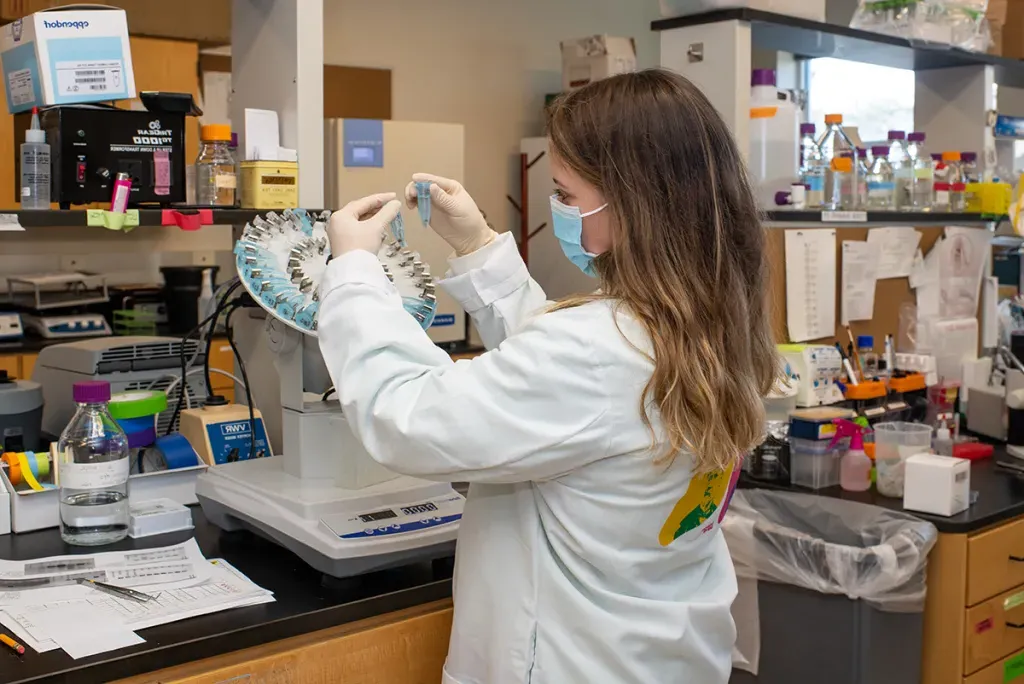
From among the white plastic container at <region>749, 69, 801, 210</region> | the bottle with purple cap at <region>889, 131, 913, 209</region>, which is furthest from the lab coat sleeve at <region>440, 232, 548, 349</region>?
the bottle with purple cap at <region>889, 131, 913, 209</region>

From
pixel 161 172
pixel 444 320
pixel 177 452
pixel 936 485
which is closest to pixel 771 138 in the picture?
pixel 936 485

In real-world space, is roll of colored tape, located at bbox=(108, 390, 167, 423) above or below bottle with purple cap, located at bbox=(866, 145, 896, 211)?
below

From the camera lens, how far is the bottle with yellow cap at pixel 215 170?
196cm

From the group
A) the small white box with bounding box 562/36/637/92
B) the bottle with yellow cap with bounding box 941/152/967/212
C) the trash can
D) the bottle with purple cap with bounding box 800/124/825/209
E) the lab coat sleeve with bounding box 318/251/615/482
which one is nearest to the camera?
the lab coat sleeve with bounding box 318/251/615/482

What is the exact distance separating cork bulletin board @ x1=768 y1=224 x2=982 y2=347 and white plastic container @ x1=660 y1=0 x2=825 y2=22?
1.65ft

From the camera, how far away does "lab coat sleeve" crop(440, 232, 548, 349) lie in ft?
5.06

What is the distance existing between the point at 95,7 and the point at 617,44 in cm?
331

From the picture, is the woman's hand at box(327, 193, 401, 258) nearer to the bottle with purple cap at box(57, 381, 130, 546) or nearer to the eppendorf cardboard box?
the bottle with purple cap at box(57, 381, 130, 546)

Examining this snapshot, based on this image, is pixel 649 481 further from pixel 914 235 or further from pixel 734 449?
pixel 914 235

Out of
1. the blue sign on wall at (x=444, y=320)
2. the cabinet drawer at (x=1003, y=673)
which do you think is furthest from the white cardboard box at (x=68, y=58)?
the blue sign on wall at (x=444, y=320)

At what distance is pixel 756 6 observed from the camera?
7.84 ft

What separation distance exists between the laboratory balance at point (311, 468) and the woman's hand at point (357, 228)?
170 mm

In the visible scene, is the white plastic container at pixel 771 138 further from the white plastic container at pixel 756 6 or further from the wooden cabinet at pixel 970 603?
the wooden cabinet at pixel 970 603

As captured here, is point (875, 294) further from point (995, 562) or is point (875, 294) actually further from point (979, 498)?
point (995, 562)
